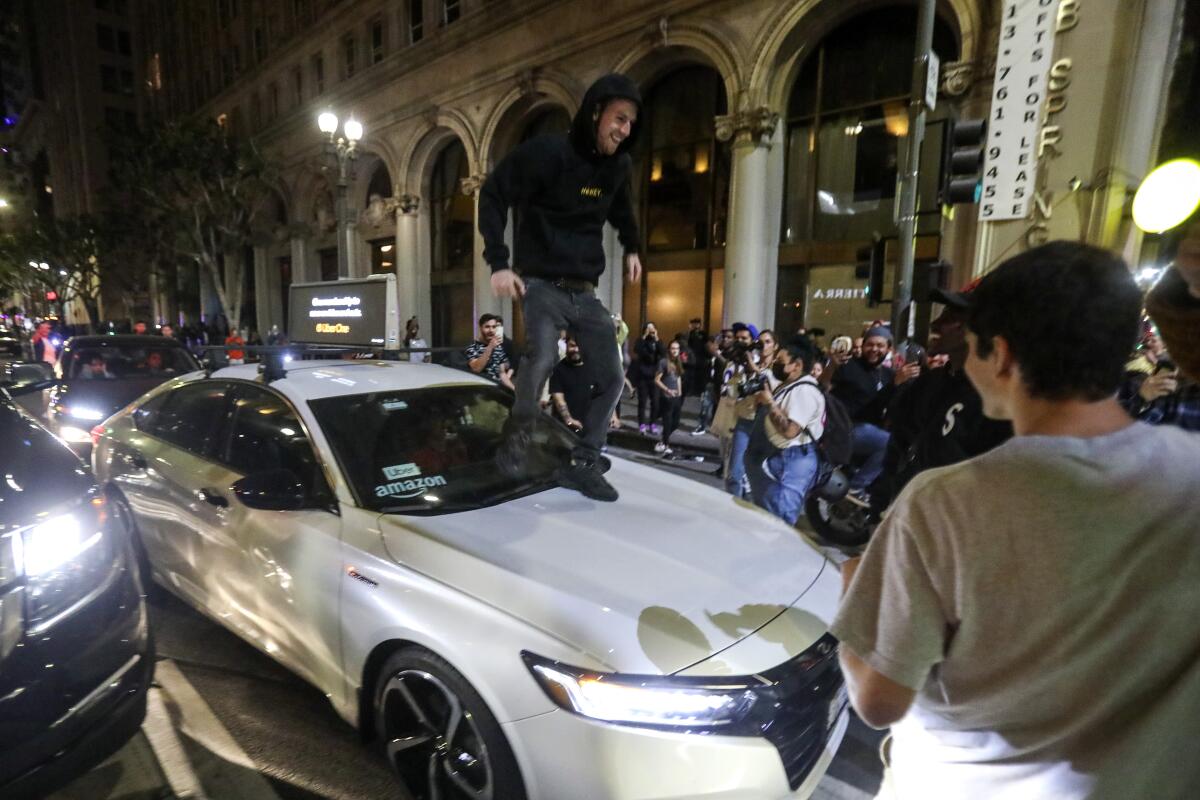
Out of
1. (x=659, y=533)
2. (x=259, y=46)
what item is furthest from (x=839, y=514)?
(x=259, y=46)

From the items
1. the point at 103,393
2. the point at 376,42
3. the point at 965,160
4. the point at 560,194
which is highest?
the point at 376,42

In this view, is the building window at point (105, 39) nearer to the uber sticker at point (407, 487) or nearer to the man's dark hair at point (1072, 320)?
the uber sticker at point (407, 487)

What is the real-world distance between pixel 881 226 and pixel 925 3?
5197mm

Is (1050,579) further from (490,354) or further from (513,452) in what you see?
(490,354)

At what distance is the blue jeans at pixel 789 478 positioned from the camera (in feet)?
14.0

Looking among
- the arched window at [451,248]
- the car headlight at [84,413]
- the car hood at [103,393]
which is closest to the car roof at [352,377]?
the car headlight at [84,413]

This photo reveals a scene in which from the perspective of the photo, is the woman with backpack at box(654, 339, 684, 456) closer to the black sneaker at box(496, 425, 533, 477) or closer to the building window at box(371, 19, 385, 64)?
the black sneaker at box(496, 425, 533, 477)

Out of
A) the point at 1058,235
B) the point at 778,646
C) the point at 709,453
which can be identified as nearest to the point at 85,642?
the point at 778,646

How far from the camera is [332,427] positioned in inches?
101

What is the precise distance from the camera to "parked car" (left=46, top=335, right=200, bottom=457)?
19.6 feet

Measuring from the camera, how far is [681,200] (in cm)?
1373

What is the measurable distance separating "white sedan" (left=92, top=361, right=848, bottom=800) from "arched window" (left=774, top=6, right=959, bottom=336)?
9.98 meters

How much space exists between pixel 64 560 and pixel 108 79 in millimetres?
69193

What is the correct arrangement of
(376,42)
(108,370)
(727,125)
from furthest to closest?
1. (376,42)
2. (727,125)
3. (108,370)
